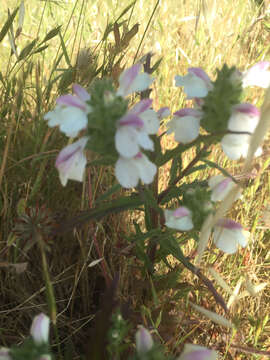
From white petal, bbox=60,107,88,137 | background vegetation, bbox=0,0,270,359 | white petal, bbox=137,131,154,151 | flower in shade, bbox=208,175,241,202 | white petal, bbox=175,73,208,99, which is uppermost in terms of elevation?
white petal, bbox=175,73,208,99

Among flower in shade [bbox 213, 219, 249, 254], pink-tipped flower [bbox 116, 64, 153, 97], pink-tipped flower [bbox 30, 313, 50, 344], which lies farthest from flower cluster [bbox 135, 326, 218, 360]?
pink-tipped flower [bbox 116, 64, 153, 97]

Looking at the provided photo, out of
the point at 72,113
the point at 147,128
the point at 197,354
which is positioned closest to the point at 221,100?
the point at 147,128

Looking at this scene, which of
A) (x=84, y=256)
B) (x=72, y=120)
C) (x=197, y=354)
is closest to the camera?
(x=197, y=354)

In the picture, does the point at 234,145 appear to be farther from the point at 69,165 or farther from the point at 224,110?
the point at 69,165

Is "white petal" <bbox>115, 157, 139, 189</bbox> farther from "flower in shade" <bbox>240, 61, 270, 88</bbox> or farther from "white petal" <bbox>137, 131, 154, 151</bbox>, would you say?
"flower in shade" <bbox>240, 61, 270, 88</bbox>

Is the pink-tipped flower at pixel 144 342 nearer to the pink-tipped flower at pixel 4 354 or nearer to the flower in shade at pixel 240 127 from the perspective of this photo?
the pink-tipped flower at pixel 4 354

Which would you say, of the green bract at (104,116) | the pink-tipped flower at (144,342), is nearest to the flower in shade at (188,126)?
the green bract at (104,116)
